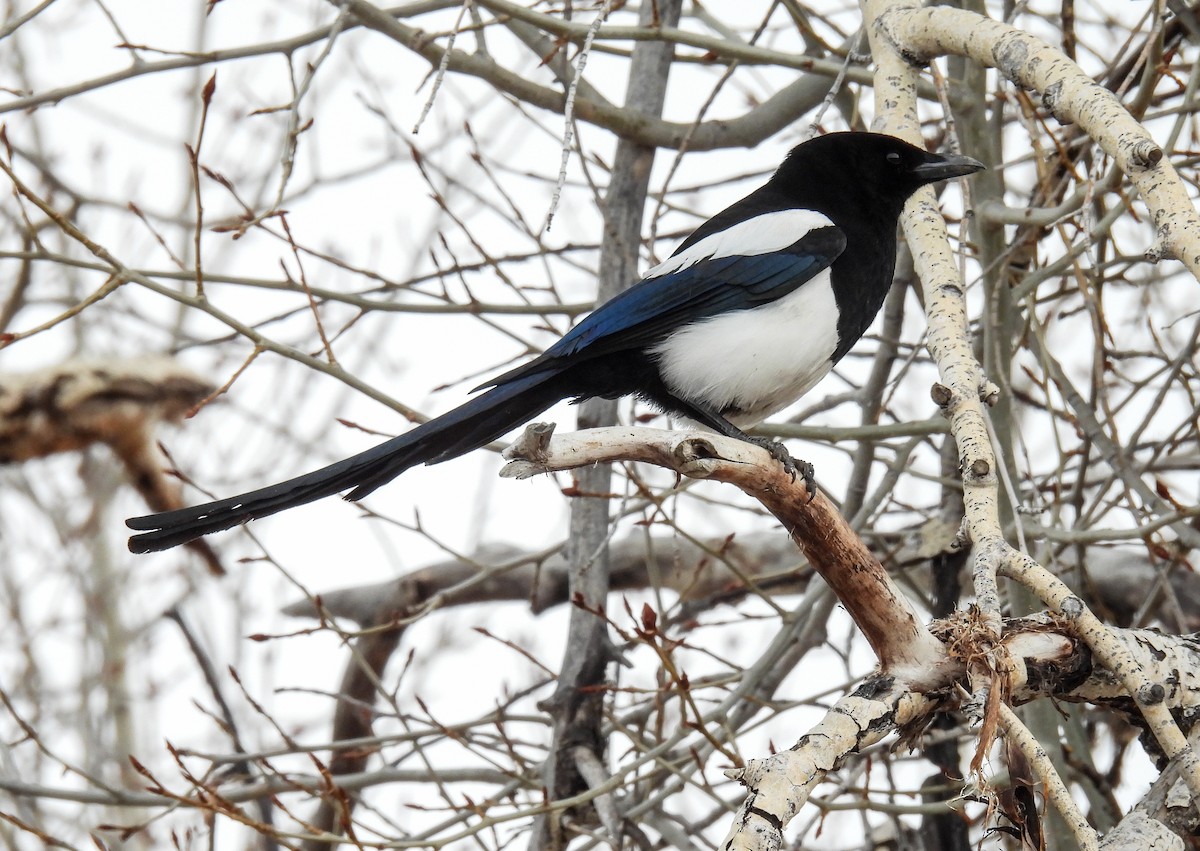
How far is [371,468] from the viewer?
7.69 feet

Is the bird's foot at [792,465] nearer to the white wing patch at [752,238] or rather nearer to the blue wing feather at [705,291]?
the blue wing feather at [705,291]

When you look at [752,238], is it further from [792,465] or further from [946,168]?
[792,465]

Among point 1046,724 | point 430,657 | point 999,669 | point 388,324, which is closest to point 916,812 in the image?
point 1046,724

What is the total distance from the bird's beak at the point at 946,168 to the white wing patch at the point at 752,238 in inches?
9.0

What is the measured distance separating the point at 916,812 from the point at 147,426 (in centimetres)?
242

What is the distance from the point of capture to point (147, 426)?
392 centimetres

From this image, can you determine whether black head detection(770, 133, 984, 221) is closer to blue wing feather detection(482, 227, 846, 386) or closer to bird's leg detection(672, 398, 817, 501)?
blue wing feather detection(482, 227, 846, 386)

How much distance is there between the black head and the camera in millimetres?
2963

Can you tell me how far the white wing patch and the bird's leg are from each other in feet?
1.03

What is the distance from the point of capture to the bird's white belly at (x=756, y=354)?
8.88 ft

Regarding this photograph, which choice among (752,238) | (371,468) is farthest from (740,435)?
(371,468)

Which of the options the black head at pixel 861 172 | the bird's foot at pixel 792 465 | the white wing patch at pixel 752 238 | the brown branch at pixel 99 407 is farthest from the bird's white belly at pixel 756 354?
the brown branch at pixel 99 407

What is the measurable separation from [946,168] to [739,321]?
60cm

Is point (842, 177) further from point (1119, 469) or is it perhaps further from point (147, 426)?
point (147, 426)
